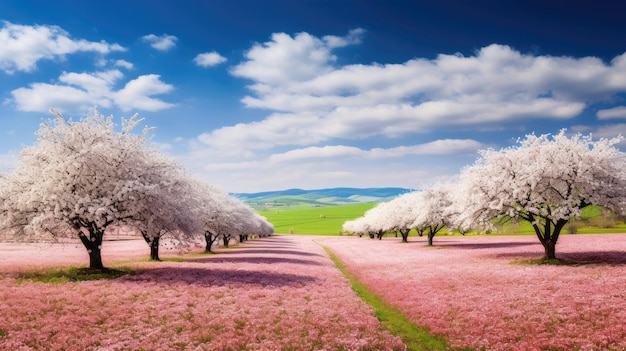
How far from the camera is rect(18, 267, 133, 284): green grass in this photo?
28109 millimetres

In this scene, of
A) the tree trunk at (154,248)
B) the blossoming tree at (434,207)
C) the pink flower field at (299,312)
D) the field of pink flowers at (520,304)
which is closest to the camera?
the pink flower field at (299,312)

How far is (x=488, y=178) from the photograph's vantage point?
39.8 metres

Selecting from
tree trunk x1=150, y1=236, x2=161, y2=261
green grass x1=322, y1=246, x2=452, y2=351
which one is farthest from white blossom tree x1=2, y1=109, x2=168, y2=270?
green grass x1=322, y1=246, x2=452, y2=351

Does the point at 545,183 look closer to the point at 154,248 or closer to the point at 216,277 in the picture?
the point at 216,277

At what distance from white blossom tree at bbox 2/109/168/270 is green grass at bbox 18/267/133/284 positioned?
1156 mm

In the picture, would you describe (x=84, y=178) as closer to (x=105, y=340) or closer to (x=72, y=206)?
(x=72, y=206)

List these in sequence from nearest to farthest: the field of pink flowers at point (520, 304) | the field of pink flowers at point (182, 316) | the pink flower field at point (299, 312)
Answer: the field of pink flowers at point (182, 316)
the pink flower field at point (299, 312)
the field of pink flowers at point (520, 304)

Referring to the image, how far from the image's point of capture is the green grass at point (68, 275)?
28.1m

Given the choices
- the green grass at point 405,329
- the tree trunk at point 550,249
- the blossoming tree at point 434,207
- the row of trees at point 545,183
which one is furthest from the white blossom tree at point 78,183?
the blossoming tree at point 434,207

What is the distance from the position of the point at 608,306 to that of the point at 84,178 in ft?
109

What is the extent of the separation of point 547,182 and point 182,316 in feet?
114

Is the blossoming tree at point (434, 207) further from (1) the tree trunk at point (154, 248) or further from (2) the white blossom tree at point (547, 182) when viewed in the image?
(1) the tree trunk at point (154, 248)

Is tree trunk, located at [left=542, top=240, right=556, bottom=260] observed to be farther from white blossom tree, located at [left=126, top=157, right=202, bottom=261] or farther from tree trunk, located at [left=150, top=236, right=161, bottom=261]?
tree trunk, located at [left=150, top=236, right=161, bottom=261]

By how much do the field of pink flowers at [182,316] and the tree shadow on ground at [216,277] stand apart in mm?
248
